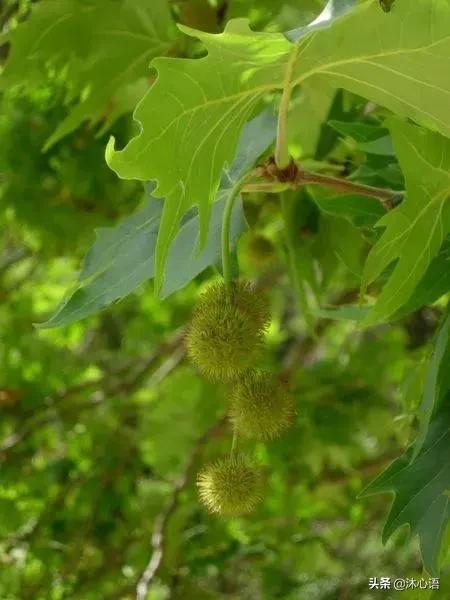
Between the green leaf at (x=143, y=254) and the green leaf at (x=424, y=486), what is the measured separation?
0.46 metres

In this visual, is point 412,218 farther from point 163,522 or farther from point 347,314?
point 163,522

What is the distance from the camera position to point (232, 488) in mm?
1638

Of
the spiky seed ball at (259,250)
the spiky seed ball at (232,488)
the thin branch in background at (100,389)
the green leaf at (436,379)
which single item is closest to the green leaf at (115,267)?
the spiky seed ball at (232,488)

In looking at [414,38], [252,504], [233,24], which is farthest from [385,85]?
[252,504]

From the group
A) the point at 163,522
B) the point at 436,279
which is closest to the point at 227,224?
the point at 436,279

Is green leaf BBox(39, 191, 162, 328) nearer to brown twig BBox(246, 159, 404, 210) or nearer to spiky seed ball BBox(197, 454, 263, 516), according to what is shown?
brown twig BBox(246, 159, 404, 210)

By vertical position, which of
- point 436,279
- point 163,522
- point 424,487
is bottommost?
point 163,522

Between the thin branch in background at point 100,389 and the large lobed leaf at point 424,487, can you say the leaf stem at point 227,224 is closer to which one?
the large lobed leaf at point 424,487

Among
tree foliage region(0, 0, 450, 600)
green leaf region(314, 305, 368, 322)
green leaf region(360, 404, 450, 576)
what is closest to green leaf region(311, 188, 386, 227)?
tree foliage region(0, 0, 450, 600)

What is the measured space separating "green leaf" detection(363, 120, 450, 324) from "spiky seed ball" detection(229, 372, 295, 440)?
0.25 meters

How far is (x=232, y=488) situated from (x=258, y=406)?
0.56ft

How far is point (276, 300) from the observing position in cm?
532

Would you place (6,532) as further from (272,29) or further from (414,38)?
(414,38)

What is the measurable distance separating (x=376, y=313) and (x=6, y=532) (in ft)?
8.76
